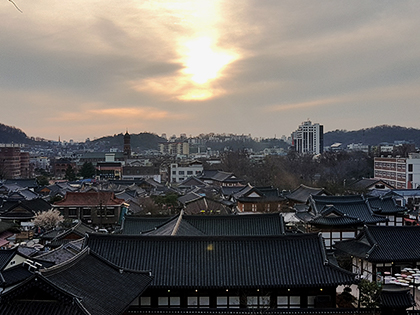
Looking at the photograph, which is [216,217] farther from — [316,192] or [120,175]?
[120,175]

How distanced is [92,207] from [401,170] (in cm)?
5377

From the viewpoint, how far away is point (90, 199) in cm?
4766

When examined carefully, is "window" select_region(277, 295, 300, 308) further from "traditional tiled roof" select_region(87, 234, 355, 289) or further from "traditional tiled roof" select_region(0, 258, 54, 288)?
"traditional tiled roof" select_region(0, 258, 54, 288)

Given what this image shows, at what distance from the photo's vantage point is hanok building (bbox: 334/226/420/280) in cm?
2194

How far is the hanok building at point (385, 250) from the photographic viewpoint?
72.0ft

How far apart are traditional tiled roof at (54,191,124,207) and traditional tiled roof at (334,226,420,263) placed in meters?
29.3

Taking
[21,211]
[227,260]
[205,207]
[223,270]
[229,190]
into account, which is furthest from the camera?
[229,190]

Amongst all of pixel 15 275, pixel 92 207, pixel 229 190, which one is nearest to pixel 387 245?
pixel 15 275

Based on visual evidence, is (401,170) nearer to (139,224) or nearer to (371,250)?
(371,250)

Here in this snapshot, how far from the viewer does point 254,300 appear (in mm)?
16531

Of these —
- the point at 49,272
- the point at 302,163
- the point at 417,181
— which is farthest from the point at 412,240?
the point at 302,163

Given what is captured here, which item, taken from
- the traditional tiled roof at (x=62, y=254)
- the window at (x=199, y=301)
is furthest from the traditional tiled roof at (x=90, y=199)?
the window at (x=199, y=301)

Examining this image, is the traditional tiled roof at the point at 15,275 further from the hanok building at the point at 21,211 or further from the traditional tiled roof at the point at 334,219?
the hanok building at the point at 21,211

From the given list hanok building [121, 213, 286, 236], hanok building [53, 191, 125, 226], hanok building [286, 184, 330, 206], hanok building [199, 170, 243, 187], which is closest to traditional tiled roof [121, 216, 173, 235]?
hanok building [121, 213, 286, 236]
